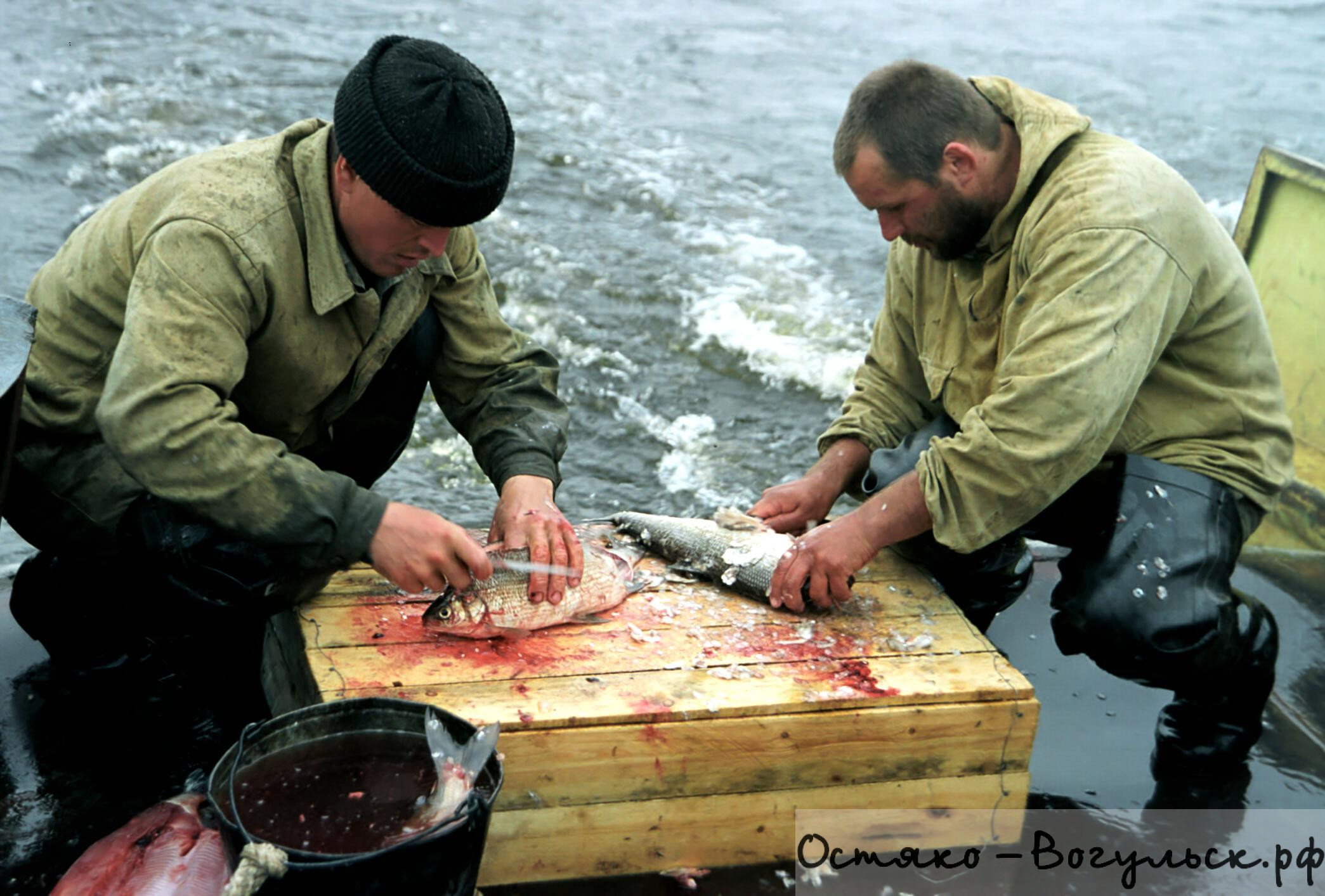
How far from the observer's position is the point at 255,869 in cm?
233

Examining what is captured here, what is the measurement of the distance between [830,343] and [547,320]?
2006 mm

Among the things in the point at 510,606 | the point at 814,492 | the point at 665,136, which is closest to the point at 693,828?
the point at 510,606

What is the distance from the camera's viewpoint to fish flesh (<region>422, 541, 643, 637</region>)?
343 centimetres

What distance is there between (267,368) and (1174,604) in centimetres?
269

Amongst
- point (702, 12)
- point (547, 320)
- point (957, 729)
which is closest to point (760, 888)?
point (957, 729)

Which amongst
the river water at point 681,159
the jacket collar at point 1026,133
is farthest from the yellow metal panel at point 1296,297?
the jacket collar at point 1026,133

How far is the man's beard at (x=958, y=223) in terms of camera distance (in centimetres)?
392

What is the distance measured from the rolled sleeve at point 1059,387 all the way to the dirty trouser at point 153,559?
68.5 inches

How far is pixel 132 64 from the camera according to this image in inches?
491

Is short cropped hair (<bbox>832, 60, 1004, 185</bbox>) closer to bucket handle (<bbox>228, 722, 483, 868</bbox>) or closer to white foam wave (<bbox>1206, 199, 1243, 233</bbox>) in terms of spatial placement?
bucket handle (<bbox>228, 722, 483, 868</bbox>)

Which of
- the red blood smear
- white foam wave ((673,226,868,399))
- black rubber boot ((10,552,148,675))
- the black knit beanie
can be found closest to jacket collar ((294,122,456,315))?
the black knit beanie

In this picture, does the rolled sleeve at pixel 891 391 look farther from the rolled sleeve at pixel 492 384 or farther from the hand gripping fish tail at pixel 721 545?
the rolled sleeve at pixel 492 384

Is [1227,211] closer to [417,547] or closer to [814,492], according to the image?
[814,492]

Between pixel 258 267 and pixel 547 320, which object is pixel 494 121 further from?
pixel 547 320
